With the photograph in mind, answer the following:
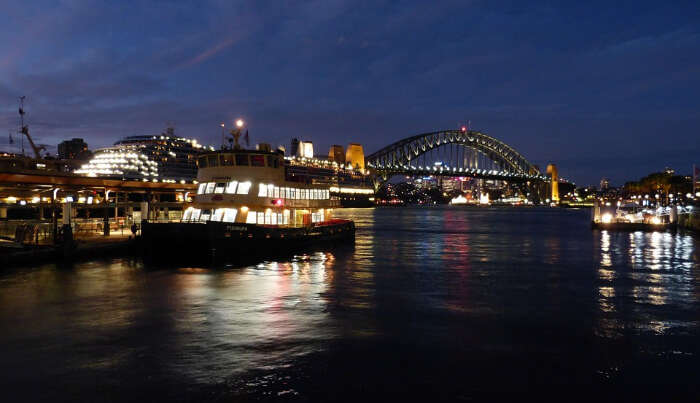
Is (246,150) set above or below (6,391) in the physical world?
above

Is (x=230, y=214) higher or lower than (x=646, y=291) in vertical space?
higher

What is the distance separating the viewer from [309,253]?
133 feet

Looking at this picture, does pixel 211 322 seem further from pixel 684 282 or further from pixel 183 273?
pixel 684 282

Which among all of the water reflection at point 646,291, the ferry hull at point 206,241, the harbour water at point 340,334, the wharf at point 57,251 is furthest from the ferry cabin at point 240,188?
the water reflection at point 646,291

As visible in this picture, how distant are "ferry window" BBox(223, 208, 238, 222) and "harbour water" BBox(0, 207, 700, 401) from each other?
5438mm

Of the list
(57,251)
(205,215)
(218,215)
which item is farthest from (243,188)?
(57,251)

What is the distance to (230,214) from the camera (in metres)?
36.2

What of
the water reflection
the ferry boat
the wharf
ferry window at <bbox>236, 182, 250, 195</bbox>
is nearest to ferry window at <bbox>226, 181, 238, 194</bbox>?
the ferry boat

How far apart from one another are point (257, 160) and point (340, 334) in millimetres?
22595

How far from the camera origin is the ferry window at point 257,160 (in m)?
37.2

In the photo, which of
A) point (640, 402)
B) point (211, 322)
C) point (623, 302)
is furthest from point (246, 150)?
point (640, 402)

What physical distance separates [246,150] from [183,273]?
10.6 metres

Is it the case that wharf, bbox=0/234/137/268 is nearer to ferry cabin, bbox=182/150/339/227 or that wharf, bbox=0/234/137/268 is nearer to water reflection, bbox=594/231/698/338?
ferry cabin, bbox=182/150/339/227

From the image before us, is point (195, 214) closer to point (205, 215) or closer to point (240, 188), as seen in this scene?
point (205, 215)
